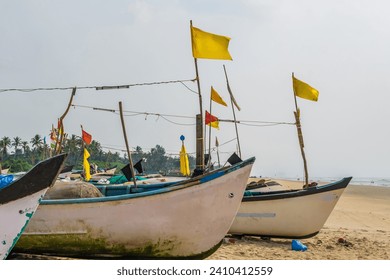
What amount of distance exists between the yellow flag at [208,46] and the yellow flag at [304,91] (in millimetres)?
4422

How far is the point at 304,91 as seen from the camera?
11.7m

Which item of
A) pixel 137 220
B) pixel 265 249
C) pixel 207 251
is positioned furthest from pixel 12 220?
pixel 265 249

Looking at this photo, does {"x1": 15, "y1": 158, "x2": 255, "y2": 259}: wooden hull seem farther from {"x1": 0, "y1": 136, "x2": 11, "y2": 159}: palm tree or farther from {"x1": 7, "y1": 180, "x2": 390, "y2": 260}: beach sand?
{"x1": 0, "y1": 136, "x2": 11, "y2": 159}: palm tree

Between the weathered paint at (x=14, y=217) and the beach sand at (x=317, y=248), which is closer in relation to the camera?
the weathered paint at (x=14, y=217)

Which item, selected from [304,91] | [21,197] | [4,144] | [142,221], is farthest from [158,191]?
[4,144]

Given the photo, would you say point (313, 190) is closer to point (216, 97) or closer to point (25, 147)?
point (216, 97)

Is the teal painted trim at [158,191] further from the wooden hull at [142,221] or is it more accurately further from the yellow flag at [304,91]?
the yellow flag at [304,91]

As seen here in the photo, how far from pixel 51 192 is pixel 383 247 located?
27.9 feet

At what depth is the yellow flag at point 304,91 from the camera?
1154 centimetres

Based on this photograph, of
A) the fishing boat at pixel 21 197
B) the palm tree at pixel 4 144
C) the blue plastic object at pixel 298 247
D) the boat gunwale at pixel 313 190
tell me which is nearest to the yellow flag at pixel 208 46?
the fishing boat at pixel 21 197

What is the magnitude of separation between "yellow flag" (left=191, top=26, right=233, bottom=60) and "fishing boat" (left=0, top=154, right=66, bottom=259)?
3752 millimetres

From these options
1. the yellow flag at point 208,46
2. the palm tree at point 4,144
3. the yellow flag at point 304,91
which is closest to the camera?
the yellow flag at point 208,46


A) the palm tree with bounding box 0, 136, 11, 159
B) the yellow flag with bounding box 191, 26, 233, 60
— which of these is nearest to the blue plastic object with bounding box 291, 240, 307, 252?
the yellow flag with bounding box 191, 26, 233, 60
